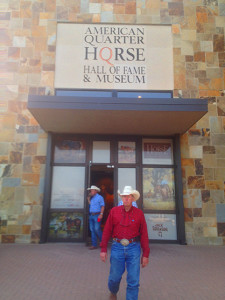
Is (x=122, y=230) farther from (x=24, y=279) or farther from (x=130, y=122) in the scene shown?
(x=130, y=122)

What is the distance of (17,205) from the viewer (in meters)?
7.78

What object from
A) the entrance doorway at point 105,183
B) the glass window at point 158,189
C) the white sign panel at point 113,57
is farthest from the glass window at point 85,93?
the entrance doorway at point 105,183

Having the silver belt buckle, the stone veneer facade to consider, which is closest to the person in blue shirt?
the stone veneer facade

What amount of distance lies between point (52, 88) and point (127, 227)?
6.47m

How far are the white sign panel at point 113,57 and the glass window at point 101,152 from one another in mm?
2091

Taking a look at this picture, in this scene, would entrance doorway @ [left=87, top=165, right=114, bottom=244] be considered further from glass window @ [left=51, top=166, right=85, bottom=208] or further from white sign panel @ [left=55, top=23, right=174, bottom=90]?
white sign panel @ [left=55, top=23, right=174, bottom=90]

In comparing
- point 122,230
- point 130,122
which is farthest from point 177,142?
point 122,230

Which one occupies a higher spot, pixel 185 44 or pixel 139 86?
pixel 185 44

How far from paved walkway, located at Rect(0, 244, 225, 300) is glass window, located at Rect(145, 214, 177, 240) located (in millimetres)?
699

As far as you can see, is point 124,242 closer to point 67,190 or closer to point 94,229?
point 94,229

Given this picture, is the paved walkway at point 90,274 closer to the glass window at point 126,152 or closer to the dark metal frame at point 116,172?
the dark metal frame at point 116,172

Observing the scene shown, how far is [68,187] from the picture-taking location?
8188mm

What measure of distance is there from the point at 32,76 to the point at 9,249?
5.78 metres

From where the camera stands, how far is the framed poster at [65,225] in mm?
7852
